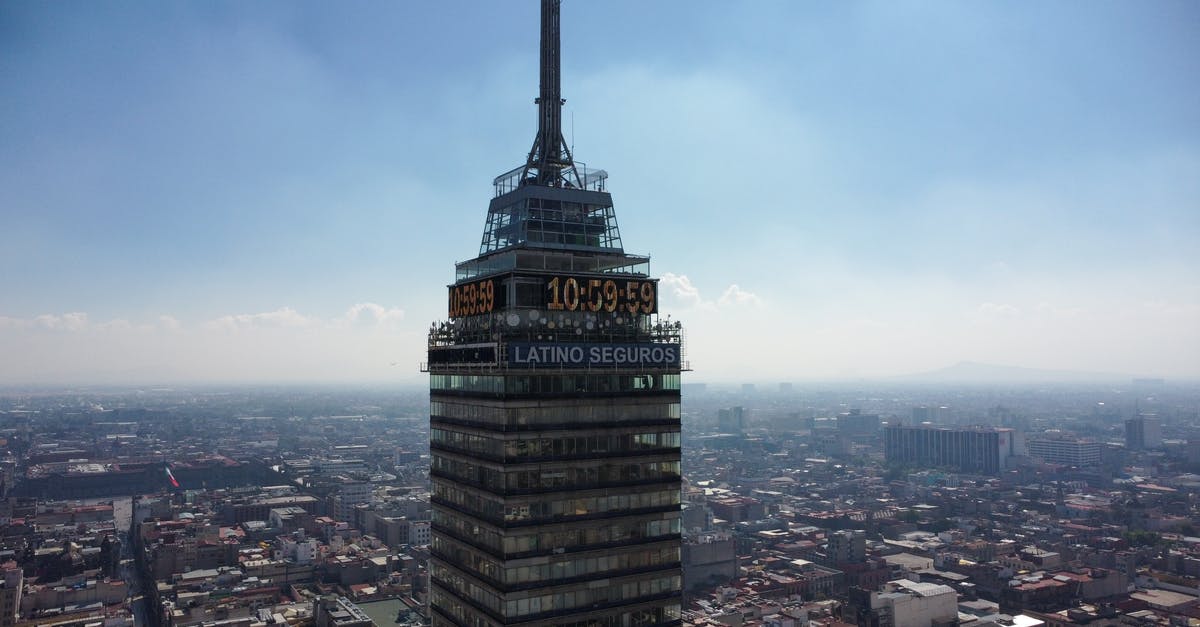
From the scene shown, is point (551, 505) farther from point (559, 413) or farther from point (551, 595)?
point (559, 413)

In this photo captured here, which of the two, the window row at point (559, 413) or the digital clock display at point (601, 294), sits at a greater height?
the digital clock display at point (601, 294)

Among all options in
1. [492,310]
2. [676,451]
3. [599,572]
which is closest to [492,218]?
[492,310]

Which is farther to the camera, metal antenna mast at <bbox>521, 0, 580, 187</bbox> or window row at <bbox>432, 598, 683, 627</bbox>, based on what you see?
metal antenna mast at <bbox>521, 0, 580, 187</bbox>

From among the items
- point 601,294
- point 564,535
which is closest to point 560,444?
point 564,535

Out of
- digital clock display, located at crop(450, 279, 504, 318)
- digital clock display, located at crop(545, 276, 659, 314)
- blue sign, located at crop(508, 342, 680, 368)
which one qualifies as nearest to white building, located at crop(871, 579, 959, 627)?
blue sign, located at crop(508, 342, 680, 368)

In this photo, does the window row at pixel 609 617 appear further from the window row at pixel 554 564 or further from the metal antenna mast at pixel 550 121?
the metal antenna mast at pixel 550 121

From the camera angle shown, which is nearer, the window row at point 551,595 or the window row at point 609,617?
the window row at point 551,595

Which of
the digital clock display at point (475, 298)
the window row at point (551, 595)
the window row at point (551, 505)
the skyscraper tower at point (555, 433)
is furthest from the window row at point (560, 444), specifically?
the digital clock display at point (475, 298)

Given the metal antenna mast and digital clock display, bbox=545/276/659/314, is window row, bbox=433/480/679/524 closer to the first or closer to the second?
digital clock display, bbox=545/276/659/314
